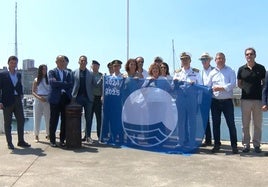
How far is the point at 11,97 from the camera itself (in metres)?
9.24

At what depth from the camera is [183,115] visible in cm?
902

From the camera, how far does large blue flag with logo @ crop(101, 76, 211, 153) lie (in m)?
8.92

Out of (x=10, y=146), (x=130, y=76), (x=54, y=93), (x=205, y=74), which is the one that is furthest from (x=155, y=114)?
(x=10, y=146)

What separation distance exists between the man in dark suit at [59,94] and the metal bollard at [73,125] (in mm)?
297

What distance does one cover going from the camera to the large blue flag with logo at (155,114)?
892 cm

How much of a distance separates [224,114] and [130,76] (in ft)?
7.40

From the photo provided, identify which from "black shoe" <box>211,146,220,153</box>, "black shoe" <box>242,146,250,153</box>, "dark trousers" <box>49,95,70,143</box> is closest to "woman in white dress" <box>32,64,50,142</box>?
"dark trousers" <box>49,95,70,143</box>

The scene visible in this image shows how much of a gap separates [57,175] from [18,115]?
3.15m

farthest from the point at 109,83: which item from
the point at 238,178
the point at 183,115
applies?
the point at 238,178

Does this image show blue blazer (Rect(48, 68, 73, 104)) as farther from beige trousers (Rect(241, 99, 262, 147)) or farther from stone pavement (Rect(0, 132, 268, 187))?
beige trousers (Rect(241, 99, 262, 147))

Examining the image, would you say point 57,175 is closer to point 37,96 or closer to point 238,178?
point 238,178

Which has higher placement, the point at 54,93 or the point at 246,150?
the point at 54,93

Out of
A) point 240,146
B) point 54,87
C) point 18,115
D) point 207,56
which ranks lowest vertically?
point 240,146

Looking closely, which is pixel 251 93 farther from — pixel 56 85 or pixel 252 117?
pixel 56 85
